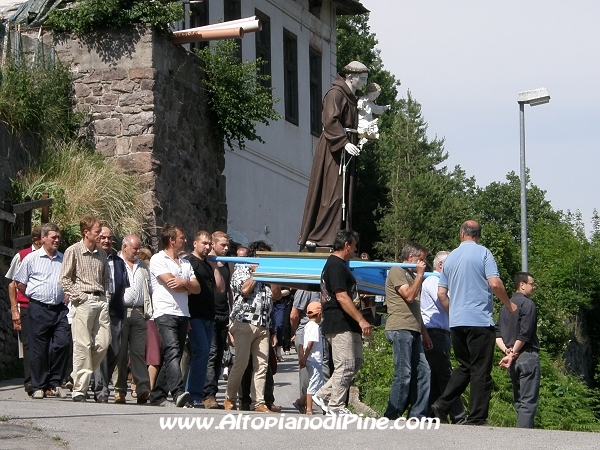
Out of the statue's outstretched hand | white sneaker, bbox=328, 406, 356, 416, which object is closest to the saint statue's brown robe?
the statue's outstretched hand

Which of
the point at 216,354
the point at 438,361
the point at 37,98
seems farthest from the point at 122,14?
the point at 438,361

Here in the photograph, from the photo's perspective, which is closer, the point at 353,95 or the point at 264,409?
the point at 264,409

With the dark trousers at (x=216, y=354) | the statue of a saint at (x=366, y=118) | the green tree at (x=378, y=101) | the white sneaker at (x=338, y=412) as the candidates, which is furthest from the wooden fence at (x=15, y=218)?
the green tree at (x=378, y=101)

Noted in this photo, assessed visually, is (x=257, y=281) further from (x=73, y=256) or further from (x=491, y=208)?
(x=491, y=208)

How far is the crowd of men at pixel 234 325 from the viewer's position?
35.4 ft

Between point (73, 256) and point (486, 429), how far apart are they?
4187 mm

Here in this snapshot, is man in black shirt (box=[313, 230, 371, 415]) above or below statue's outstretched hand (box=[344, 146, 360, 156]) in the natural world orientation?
below

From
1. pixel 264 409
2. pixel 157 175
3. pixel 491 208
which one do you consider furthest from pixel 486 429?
pixel 491 208

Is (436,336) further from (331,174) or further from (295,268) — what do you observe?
(331,174)

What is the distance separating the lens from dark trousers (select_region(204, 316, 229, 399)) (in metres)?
12.5

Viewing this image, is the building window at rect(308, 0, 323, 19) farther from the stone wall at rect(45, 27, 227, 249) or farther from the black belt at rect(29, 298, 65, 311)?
the black belt at rect(29, 298, 65, 311)

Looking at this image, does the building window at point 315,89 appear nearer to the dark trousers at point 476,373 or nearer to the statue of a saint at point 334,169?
the statue of a saint at point 334,169

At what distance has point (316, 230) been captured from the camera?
42.3 ft

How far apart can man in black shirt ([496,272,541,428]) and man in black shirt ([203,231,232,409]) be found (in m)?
2.86
